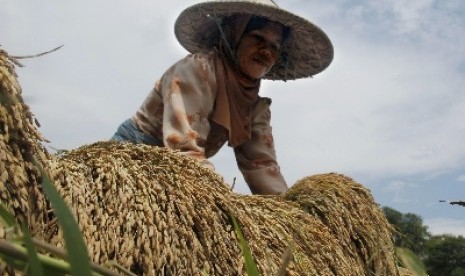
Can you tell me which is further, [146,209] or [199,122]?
[199,122]

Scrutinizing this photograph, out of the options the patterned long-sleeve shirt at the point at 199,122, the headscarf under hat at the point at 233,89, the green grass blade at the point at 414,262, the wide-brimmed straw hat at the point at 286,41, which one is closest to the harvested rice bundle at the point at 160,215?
the green grass blade at the point at 414,262

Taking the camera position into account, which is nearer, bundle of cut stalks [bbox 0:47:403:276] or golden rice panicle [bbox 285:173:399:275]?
bundle of cut stalks [bbox 0:47:403:276]

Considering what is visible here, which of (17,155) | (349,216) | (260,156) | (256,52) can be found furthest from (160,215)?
(260,156)

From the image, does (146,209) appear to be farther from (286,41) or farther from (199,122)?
(286,41)

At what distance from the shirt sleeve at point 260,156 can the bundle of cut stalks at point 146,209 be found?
117cm

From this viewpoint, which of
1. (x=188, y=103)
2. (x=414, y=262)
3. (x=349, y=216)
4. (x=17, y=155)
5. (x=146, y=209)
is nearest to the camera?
(x=414, y=262)

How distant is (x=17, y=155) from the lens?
0.92m

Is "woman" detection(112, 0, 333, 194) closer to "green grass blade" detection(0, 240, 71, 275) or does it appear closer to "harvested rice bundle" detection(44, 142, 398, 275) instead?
"harvested rice bundle" detection(44, 142, 398, 275)

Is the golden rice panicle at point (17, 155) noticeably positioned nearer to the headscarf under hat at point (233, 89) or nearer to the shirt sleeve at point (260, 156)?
the headscarf under hat at point (233, 89)

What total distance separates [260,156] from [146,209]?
1.83 metres

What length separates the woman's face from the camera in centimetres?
266

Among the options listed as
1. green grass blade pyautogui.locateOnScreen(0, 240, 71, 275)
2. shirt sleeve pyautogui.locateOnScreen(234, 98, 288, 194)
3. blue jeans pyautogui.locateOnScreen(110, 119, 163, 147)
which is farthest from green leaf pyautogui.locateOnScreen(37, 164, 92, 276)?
shirt sleeve pyautogui.locateOnScreen(234, 98, 288, 194)

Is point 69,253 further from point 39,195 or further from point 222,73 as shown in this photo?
point 222,73

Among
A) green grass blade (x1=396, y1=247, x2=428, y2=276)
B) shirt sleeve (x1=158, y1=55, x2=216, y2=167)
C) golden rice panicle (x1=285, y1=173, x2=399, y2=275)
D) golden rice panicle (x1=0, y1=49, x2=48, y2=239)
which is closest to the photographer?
green grass blade (x1=396, y1=247, x2=428, y2=276)
